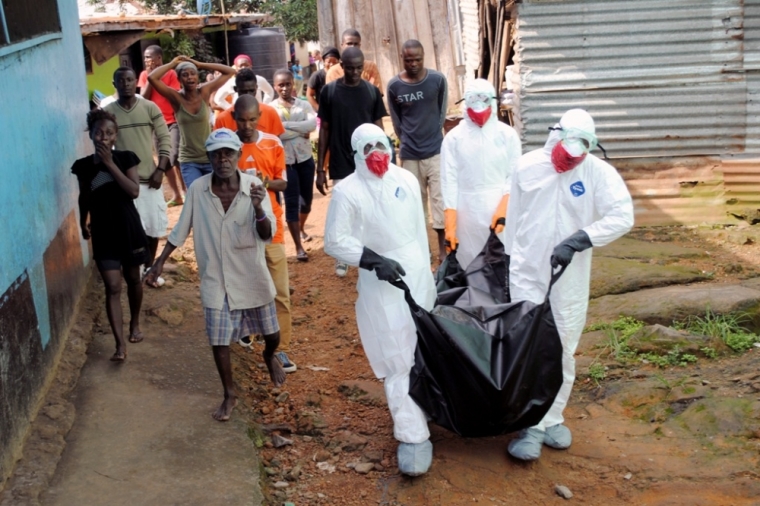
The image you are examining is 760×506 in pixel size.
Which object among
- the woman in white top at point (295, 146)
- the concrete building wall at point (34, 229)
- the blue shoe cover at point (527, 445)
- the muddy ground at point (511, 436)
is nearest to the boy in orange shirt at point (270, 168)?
the muddy ground at point (511, 436)

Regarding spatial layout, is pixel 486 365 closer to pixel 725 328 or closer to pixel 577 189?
pixel 577 189

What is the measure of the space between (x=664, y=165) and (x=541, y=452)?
495cm

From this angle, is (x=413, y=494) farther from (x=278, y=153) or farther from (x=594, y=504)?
(x=278, y=153)

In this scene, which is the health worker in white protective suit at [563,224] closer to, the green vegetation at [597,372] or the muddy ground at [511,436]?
the muddy ground at [511,436]

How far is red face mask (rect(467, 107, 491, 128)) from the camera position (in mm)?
6020

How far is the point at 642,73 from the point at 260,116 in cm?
401

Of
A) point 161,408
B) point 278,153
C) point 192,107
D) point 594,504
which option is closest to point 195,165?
point 192,107

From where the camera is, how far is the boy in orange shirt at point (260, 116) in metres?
6.36

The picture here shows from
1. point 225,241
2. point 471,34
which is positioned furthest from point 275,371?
point 471,34

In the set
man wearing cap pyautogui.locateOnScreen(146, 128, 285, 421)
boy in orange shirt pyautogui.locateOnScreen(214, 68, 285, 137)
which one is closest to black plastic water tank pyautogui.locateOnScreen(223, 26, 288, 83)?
boy in orange shirt pyautogui.locateOnScreen(214, 68, 285, 137)

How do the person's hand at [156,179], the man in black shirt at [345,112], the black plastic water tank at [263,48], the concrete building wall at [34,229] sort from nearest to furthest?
the concrete building wall at [34,229], the person's hand at [156,179], the man in black shirt at [345,112], the black plastic water tank at [263,48]

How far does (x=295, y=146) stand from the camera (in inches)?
299

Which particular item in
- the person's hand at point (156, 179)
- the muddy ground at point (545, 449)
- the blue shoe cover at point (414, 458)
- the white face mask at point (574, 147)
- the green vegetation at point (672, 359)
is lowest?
the muddy ground at point (545, 449)

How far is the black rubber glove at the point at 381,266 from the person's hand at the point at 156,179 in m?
2.49
